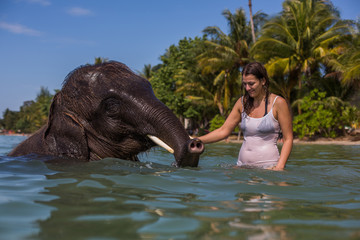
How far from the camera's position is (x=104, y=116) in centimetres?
402

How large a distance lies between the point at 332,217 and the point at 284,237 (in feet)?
1.98

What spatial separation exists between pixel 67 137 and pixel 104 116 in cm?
47

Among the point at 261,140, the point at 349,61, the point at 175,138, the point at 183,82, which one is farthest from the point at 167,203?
the point at 183,82

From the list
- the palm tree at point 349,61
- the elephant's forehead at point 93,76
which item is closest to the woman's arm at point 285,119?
the elephant's forehead at point 93,76

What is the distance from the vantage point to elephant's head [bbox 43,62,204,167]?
3.92 meters

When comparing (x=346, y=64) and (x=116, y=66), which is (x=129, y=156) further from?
(x=346, y=64)

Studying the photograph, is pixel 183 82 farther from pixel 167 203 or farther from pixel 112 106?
pixel 167 203

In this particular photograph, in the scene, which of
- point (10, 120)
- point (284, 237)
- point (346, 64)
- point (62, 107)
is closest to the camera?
point (284, 237)

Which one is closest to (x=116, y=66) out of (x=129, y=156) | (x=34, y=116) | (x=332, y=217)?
(x=129, y=156)

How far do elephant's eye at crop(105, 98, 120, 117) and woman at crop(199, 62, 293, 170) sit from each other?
1.47 m

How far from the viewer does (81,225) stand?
1.95 metres

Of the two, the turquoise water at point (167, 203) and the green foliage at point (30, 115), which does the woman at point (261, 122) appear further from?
the green foliage at point (30, 115)

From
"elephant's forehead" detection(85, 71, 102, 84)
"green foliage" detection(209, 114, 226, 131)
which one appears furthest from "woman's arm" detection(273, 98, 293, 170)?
"green foliage" detection(209, 114, 226, 131)

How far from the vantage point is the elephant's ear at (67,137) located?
3959mm
